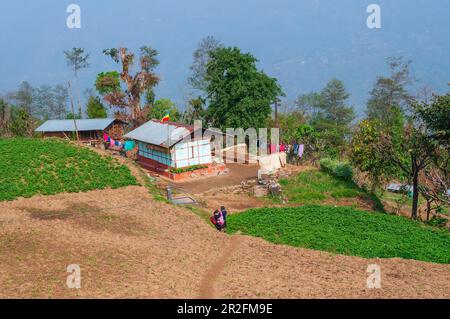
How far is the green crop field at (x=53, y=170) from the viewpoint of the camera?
27062mm

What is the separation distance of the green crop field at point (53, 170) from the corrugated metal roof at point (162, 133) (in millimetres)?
4371

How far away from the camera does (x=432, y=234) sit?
24.2 m

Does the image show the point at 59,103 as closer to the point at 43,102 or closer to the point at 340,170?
the point at 43,102

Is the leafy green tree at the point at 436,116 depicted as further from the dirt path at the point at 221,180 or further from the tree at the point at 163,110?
the tree at the point at 163,110

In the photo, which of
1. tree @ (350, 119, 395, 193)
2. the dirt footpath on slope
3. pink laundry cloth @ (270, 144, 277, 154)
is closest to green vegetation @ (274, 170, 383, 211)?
tree @ (350, 119, 395, 193)

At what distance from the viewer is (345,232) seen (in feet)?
77.2

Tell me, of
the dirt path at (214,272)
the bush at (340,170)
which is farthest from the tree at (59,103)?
the dirt path at (214,272)

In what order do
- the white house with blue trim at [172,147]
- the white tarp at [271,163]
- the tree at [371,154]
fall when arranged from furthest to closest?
1. the white tarp at [271,163]
2. the white house with blue trim at [172,147]
3. the tree at [371,154]

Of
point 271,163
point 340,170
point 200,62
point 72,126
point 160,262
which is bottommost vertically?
point 160,262

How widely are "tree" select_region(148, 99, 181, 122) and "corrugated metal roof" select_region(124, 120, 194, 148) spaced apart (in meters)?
12.3

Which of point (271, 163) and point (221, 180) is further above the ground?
point (271, 163)

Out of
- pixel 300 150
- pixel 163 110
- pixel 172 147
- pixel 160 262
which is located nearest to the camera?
pixel 160 262

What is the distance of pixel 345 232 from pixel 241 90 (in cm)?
2151

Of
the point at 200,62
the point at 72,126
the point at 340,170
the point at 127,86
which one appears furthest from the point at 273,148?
the point at 200,62
